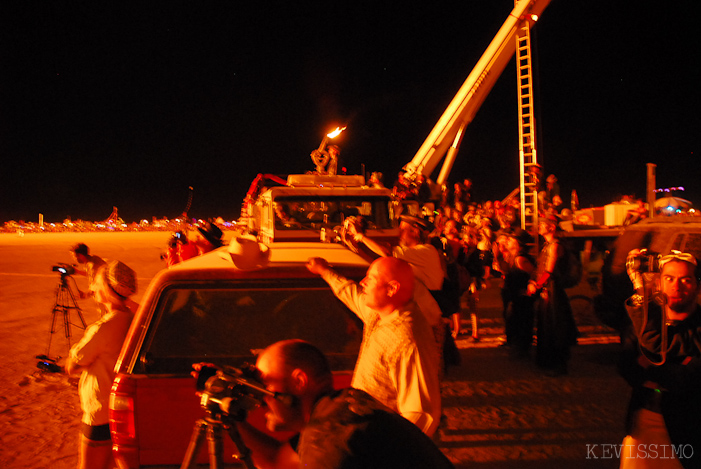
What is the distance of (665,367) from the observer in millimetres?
2561

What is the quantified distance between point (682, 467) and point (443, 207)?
11.8 metres

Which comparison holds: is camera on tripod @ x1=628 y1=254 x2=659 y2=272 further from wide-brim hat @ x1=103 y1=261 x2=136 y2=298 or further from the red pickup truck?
wide-brim hat @ x1=103 y1=261 x2=136 y2=298

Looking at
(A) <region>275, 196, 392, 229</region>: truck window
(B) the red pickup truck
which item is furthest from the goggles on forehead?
(A) <region>275, 196, 392, 229</region>: truck window

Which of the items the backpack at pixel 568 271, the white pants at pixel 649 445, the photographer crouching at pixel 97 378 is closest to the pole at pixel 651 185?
the backpack at pixel 568 271

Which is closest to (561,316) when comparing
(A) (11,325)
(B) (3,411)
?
(B) (3,411)

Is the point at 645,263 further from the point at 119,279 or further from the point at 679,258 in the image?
the point at 119,279

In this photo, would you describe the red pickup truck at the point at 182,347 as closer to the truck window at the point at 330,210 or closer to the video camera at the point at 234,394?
the video camera at the point at 234,394

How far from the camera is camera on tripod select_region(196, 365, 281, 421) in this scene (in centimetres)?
168

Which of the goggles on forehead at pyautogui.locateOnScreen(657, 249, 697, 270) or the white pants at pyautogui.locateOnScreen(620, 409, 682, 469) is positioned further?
the goggles on forehead at pyautogui.locateOnScreen(657, 249, 697, 270)

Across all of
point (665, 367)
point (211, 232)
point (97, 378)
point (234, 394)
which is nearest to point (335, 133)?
point (211, 232)

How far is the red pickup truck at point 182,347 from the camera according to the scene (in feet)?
8.69

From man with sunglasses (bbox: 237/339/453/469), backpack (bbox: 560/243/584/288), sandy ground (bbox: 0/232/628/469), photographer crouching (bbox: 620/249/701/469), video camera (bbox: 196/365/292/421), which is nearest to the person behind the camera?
man with sunglasses (bbox: 237/339/453/469)

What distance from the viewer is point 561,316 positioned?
20.8ft

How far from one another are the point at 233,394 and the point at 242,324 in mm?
1927
